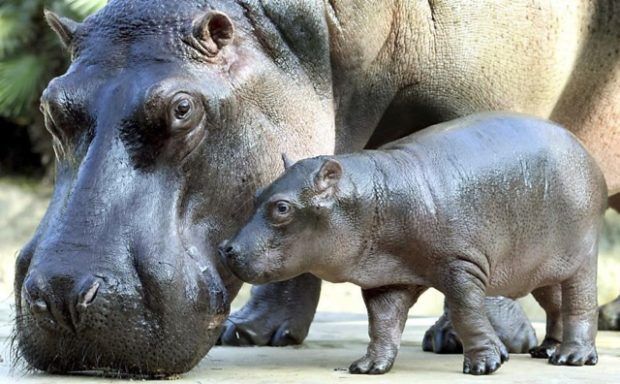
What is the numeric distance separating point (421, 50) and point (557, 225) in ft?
3.23

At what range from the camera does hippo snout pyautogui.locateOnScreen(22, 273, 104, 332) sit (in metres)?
2.96

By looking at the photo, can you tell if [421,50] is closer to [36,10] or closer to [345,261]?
[345,261]

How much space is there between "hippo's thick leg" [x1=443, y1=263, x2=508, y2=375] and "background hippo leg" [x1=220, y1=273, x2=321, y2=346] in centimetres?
136

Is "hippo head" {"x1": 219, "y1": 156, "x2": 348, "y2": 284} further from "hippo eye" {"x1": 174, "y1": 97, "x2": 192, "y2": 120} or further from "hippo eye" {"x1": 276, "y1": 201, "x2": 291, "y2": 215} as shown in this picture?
"hippo eye" {"x1": 174, "y1": 97, "x2": 192, "y2": 120}

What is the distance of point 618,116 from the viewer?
4844 mm

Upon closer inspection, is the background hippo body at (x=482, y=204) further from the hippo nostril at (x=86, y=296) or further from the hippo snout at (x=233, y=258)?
the hippo nostril at (x=86, y=296)

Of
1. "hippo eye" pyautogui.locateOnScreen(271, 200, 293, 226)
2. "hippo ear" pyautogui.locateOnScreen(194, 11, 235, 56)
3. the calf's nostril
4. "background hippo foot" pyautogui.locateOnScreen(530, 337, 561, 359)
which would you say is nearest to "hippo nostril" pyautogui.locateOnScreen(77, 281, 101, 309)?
the calf's nostril

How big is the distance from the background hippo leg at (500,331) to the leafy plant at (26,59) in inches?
311

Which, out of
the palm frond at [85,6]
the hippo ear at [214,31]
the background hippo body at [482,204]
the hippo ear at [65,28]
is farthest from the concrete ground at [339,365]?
the palm frond at [85,6]

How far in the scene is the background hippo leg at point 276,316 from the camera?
14.6 feet

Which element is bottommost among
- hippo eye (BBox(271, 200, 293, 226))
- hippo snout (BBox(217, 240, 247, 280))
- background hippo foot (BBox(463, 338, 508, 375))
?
background hippo foot (BBox(463, 338, 508, 375))

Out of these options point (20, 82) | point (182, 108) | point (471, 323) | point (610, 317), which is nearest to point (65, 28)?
point (182, 108)

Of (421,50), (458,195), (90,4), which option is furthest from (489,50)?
(90,4)

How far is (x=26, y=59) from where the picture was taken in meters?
11.6
